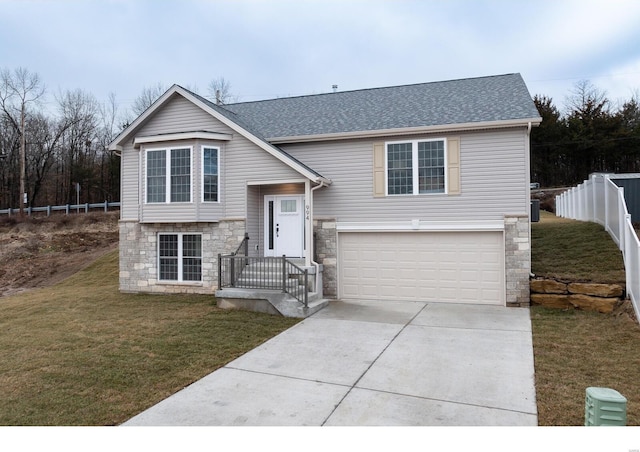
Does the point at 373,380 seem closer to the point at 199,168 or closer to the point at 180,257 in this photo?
the point at 199,168

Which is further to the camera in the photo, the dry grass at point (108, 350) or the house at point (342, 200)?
the house at point (342, 200)

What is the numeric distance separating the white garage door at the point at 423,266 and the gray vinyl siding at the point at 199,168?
305 centimetres

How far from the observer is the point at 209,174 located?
12.0m

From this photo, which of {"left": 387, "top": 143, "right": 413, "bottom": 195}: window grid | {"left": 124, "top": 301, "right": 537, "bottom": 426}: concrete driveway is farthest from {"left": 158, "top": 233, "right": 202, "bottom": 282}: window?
{"left": 387, "top": 143, "right": 413, "bottom": 195}: window grid

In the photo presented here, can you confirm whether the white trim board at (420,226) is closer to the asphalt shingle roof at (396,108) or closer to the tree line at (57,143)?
the asphalt shingle roof at (396,108)

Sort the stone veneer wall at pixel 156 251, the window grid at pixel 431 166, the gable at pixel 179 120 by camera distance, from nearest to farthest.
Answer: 1. the window grid at pixel 431 166
2. the stone veneer wall at pixel 156 251
3. the gable at pixel 179 120

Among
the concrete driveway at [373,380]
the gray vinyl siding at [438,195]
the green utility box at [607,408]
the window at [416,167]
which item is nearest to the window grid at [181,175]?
the gray vinyl siding at [438,195]

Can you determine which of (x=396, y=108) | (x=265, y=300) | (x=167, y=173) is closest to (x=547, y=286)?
(x=396, y=108)

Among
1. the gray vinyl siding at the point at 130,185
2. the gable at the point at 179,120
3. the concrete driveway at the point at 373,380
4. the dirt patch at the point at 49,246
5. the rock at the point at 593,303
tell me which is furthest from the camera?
the dirt patch at the point at 49,246

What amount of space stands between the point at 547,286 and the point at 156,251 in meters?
11.2

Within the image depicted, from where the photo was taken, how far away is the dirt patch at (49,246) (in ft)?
62.6

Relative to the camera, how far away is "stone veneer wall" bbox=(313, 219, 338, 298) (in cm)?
1217

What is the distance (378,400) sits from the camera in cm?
502

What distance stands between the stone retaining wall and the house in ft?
1.20
